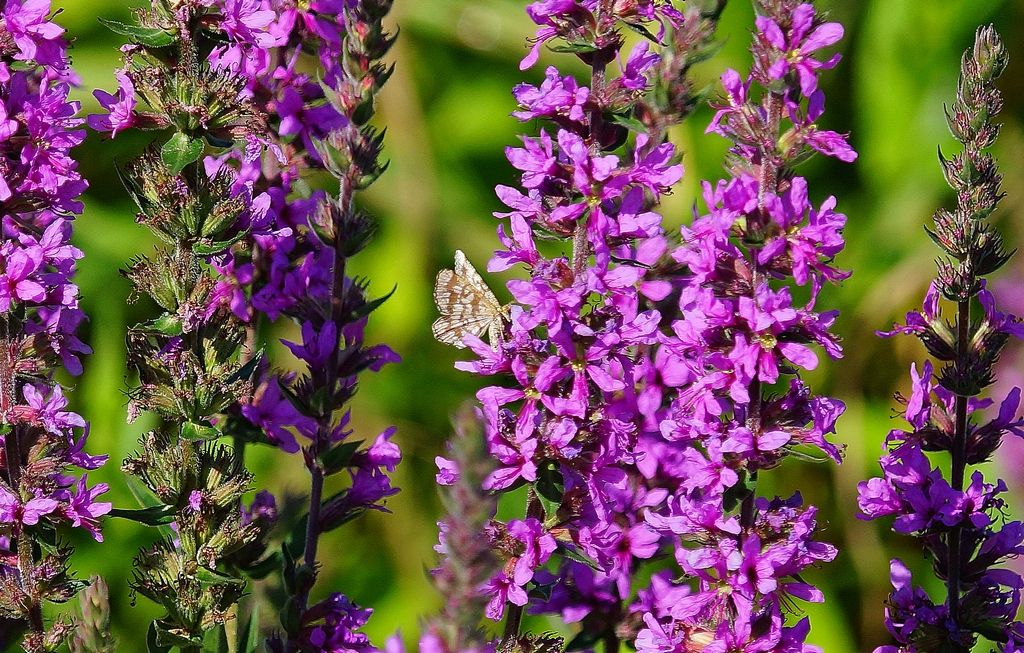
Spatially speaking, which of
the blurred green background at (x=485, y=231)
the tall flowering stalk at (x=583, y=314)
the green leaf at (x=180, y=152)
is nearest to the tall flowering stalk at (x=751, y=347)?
the tall flowering stalk at (x=583, y=314)

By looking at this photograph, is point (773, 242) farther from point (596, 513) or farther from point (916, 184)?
point (916, 184)

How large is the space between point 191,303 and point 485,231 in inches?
172

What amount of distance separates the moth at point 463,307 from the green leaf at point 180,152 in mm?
633

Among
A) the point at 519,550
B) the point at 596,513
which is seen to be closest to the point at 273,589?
the point at 519,550

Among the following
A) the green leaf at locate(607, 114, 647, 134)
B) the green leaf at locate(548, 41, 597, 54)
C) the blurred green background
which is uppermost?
the green leaf at locate(548, 41, 597, 54)

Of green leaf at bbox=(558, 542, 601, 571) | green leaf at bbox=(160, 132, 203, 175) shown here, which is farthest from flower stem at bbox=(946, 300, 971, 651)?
green leaf at bbox=(160, 132, 203, 175)

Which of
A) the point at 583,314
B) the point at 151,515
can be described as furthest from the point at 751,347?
the point at 151,515

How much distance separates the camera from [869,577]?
18.6ft

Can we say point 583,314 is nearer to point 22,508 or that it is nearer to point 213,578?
point 213,578

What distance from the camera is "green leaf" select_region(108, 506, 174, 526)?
2.34m

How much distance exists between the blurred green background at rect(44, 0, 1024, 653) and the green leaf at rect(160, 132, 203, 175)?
343 cm

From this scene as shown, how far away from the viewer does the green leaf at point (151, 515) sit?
2.34 meters

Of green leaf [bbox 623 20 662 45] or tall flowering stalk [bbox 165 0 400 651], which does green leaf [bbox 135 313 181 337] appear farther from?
green leaf [bbox 623 20 662 45]

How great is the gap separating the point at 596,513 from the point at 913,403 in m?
0.67
